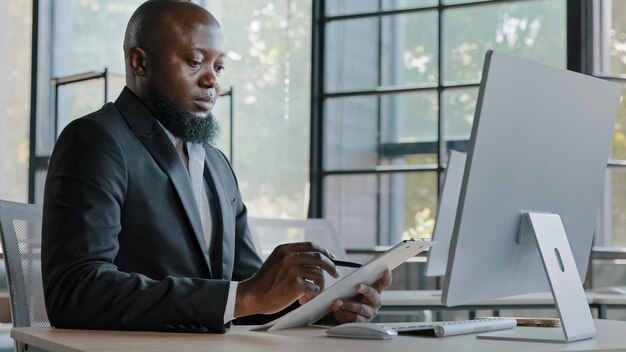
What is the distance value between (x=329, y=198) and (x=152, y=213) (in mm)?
3530

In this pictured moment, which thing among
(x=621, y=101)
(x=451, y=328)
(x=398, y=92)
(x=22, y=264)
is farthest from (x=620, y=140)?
(x=22, y=264)

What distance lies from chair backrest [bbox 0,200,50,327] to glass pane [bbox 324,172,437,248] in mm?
3154

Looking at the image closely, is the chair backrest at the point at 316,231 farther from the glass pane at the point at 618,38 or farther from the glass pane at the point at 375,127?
the glass pane at the point at 618,38

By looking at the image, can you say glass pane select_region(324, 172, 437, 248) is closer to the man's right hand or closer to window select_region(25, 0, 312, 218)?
window select_region(25, 0, 312, 218)

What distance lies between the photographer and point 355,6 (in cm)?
532

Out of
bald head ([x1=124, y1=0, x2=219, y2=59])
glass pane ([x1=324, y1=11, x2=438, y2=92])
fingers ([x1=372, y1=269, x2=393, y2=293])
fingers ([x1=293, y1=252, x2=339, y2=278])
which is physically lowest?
fingers ([x1=372, y1=269, x2=393, y2=293])

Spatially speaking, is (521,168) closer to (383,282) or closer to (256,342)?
(383,282)

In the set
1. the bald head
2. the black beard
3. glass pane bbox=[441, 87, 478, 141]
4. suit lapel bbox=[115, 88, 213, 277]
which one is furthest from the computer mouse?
glass pane bbox=[441, 87, 478, 141]

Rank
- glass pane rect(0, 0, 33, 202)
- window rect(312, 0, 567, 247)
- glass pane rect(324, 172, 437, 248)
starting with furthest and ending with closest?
1. glass pane rect(0, 0, 33, 202)
2. glass pane rect(324, 172, 437, 248)
3. window rect(312, 0, 567, 247)

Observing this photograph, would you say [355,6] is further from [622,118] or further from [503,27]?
[622,118]

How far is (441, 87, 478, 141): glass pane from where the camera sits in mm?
5016

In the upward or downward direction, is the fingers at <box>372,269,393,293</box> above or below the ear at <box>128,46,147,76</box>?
below

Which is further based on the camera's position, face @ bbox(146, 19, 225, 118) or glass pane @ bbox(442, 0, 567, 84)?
glass pane @ bbox(442, 0, 567, 84)

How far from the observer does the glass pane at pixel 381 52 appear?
16.8 ft
